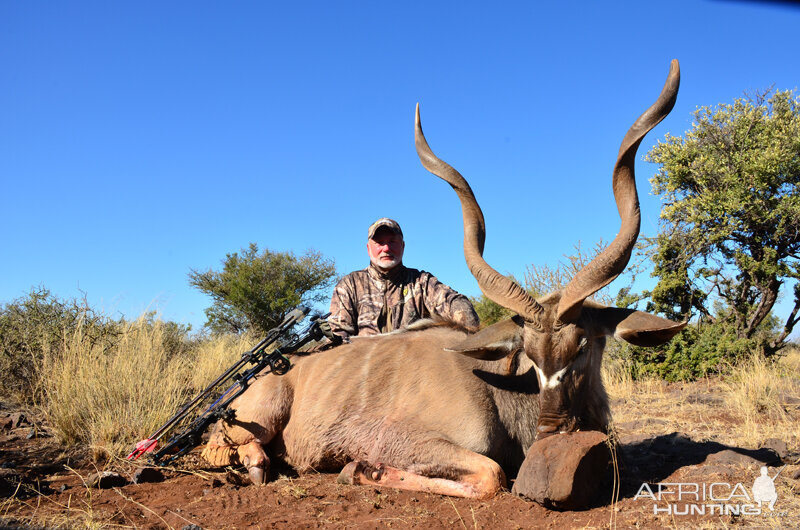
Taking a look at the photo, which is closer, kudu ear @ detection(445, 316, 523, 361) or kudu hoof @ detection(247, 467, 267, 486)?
kudu ear @ detection(445, 316, 523, 361)

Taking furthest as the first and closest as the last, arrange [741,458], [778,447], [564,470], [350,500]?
[778,447] → [741,458] → [350,500] → [564,470]

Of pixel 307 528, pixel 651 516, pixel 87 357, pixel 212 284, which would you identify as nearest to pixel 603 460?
pixel 651 516

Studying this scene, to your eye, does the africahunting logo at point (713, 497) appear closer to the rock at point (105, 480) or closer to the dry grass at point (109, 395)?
the rock at point (105, 480)

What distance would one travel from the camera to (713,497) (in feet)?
10.8

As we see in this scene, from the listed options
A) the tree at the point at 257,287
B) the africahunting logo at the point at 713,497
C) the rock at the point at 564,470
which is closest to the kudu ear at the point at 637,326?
the rock at the point at 564,470

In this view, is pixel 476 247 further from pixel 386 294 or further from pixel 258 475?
pixel 258 475

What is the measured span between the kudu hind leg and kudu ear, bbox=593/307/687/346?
119cm

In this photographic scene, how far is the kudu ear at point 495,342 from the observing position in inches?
160

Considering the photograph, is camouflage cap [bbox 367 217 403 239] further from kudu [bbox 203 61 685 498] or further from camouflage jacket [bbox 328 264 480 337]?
kudu [bbox 203 61 685 498]

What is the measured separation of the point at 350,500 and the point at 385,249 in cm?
321

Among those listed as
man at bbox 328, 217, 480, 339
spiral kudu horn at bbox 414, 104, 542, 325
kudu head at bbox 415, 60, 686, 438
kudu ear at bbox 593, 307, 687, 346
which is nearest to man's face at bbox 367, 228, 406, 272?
man at bbox 328, 217, 480, 339

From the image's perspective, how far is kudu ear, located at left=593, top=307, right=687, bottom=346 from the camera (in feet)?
12.0

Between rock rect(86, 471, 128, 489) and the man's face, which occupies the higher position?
the man's face

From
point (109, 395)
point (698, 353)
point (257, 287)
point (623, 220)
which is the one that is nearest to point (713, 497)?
point (623, 220)
